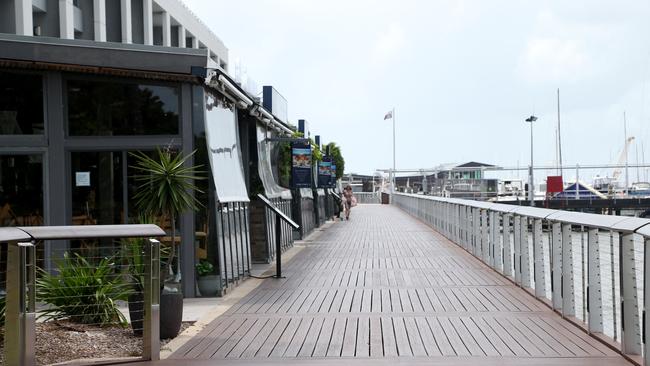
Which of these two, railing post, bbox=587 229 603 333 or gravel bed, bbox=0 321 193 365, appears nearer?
gravel bed, bbox=0 321 193 365

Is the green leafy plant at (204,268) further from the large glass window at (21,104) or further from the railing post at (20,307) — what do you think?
the railing post at (20,307)

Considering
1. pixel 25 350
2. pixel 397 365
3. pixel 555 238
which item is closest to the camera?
pixel 25 350

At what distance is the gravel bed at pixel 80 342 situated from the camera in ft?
22.4

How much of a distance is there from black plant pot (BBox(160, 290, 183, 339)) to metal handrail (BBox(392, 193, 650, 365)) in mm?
3612

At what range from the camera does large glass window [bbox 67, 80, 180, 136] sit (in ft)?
34.8

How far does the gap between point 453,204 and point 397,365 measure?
1417 cm

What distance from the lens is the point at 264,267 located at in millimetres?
14938

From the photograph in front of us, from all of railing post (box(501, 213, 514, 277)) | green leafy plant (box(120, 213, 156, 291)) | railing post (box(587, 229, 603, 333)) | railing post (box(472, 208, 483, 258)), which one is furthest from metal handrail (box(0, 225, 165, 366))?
railing post (box(472, 208, 483, 258))

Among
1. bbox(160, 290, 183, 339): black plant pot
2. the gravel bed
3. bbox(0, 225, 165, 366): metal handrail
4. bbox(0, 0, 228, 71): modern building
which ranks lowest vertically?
the gravel bed

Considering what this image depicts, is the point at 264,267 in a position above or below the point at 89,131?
below

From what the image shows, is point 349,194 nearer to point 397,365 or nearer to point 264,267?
point 264,267

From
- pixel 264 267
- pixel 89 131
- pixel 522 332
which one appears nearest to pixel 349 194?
pixel 264 267

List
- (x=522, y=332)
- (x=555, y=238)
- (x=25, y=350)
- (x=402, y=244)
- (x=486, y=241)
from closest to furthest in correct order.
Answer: (x=25, y=350) → (x=522, y=332) → (x=555, y=238) → (x=486, y=241) → (x=402, y=244)

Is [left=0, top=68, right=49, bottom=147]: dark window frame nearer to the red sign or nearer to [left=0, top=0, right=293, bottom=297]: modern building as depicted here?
[left=0, top=0, right=293, bottom=297]: modern building
